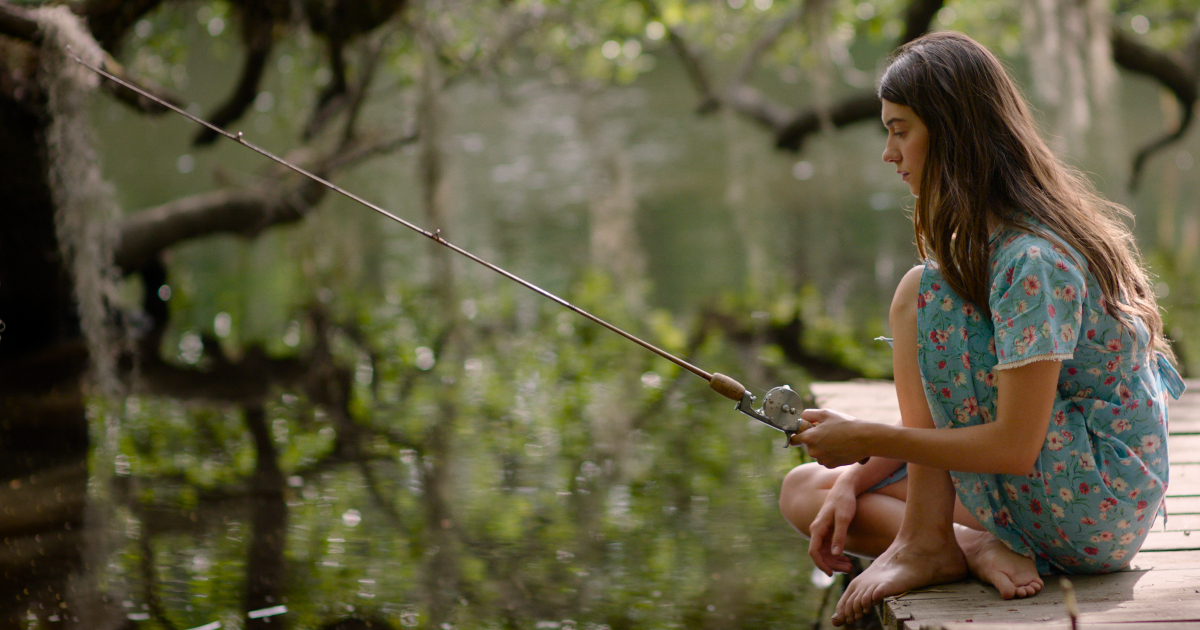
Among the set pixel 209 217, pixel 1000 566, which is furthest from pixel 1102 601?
pixel 209 217

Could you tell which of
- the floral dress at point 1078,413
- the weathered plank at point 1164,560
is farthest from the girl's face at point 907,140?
the weathered plank at point 1164,560

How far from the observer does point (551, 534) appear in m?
2.75

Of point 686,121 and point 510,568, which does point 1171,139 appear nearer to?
point 510,568

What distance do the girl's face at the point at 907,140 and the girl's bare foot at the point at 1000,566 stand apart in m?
0.57

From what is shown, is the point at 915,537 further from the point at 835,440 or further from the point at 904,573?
the point at 835,440

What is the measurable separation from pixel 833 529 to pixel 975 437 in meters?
0.39

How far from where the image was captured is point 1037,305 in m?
1.41

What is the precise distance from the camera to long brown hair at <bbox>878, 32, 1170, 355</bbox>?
4.91 ft

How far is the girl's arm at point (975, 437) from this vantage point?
55.7 inches

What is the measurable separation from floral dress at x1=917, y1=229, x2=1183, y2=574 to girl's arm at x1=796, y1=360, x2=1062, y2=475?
0.05 m

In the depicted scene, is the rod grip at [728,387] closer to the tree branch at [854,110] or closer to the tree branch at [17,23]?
the tree branch at [17,23]

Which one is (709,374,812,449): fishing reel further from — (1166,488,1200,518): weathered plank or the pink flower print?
(1166,488,1200,518): weathered plank

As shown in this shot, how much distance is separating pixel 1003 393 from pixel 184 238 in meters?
5.13

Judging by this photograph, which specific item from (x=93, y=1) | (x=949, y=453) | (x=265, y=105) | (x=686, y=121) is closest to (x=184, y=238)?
(x=93, y=1)
